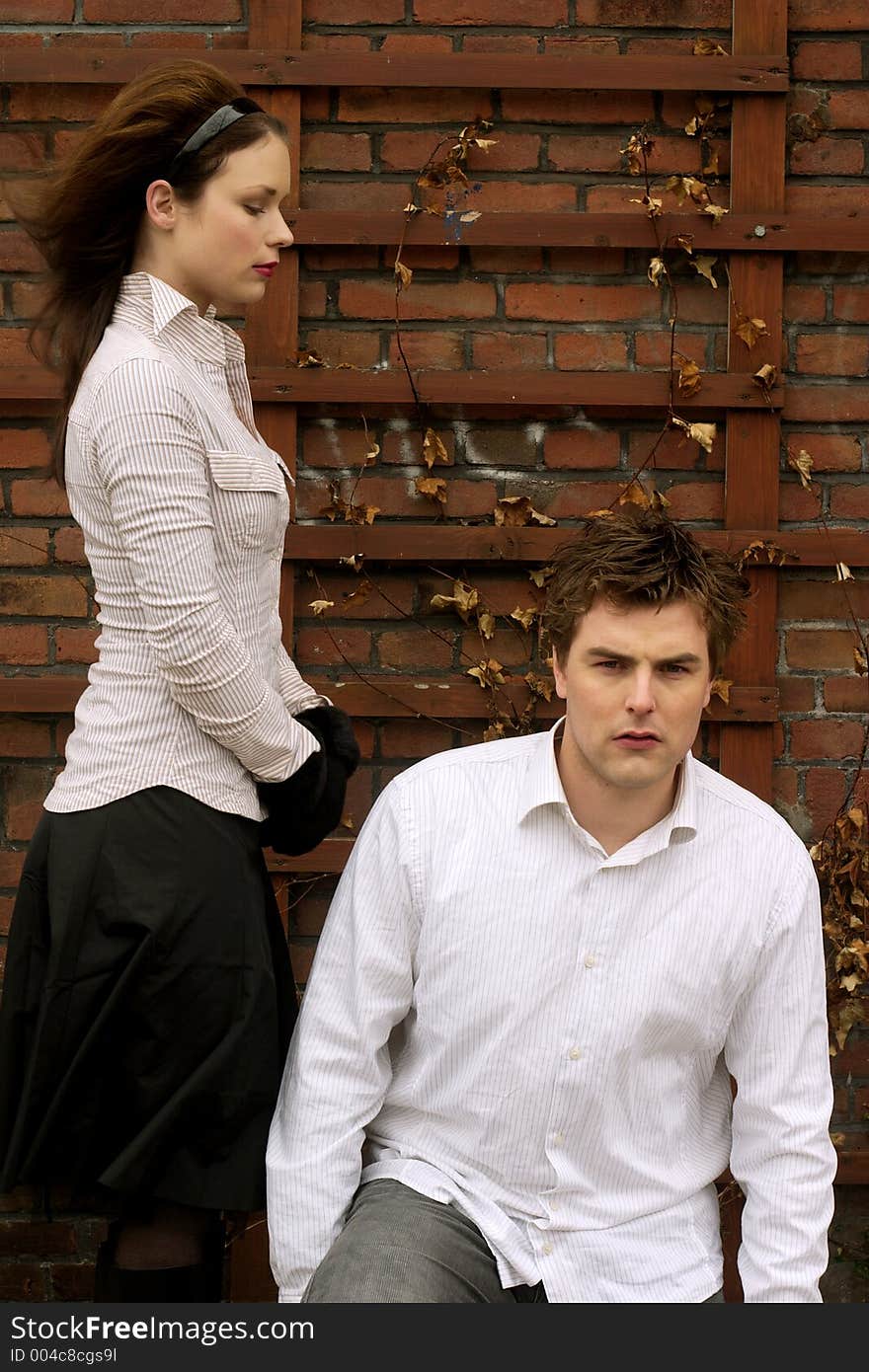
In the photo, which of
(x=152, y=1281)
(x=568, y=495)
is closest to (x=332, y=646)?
(x=568, y=495)

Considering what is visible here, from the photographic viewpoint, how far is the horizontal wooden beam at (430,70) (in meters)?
2.49

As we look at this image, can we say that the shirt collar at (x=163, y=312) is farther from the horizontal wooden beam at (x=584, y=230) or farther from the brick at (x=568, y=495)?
the brick at (x=568, y=495)

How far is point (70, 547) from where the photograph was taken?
2.60m

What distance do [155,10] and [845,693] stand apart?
1.79 metres

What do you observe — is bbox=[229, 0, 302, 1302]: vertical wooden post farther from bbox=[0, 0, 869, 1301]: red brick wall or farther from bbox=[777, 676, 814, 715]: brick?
bbox=[777, 676, 814, 715]: brick

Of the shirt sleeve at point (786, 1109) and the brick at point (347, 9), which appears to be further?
the brick at point (347, 9)

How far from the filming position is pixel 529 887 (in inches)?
66.9

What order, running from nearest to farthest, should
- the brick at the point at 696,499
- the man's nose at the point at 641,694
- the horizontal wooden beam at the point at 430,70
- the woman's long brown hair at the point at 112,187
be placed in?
1. the man's nose at the point at 641,694
2. the woman's long brown hair at the point at 112,187
3. the horizontal wooden beam at the point at 430,70
4. the brick at the point at 696,499

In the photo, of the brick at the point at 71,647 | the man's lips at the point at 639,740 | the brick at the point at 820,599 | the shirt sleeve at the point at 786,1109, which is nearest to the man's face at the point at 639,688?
the man's lips at the point at 639,740

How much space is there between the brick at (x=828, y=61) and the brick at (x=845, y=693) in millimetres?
1065

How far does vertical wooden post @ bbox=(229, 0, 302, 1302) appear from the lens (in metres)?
2.50

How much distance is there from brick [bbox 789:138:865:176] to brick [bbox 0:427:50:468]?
148 cm

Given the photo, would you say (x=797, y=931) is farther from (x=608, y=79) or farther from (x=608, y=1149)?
(x=608, y=79)

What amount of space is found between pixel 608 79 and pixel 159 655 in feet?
4.83
